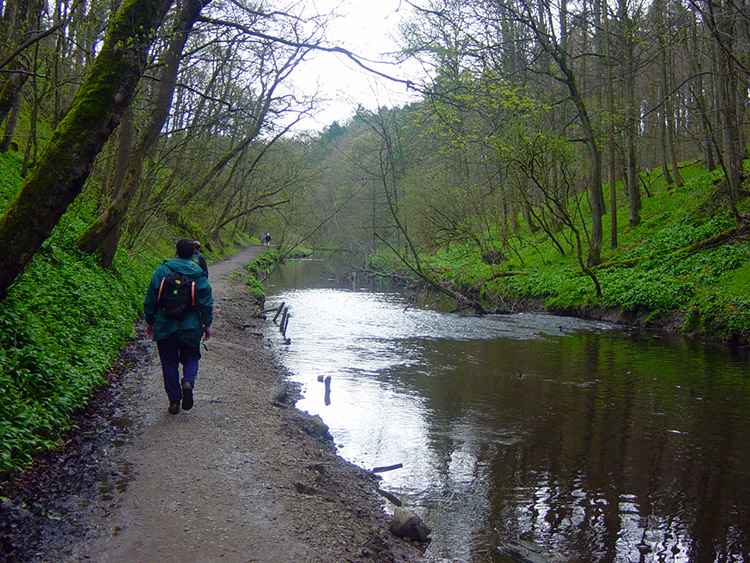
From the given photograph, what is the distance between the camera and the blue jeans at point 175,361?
614 cm

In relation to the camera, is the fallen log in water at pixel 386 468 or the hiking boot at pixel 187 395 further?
the fallen log in water at pixel 386 468

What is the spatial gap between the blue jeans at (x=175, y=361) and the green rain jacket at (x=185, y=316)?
0.31 ft

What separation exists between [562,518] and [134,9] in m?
6.53

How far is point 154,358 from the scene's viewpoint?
9.00m

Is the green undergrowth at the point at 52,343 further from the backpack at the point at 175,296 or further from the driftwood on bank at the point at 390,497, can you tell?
the driftwood on bank at the point at 390,497

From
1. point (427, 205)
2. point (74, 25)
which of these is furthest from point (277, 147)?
point (74, 25)

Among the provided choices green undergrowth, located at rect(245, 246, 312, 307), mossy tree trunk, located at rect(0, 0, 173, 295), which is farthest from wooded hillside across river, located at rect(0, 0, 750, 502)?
green undergrowth, located at rect(245, 246, 312, 307)

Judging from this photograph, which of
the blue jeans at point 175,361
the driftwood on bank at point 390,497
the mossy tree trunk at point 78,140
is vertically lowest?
the driftwood on bank at point 390,497

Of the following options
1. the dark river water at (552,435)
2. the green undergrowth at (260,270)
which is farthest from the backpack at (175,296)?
the green undergrowth at (260,270)

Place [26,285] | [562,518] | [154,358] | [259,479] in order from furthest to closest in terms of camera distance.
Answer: [154,358], [26,285], [562,518], [259,479]

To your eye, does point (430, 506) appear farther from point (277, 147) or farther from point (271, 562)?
point (277, 147)

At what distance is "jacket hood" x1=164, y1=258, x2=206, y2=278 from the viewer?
6203 millimetres

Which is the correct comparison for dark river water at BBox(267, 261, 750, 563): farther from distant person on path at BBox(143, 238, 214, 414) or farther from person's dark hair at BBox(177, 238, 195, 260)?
person's dark hair at BBox(177, 238, 195, 260)

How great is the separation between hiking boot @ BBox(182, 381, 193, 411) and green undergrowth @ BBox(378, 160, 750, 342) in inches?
501
